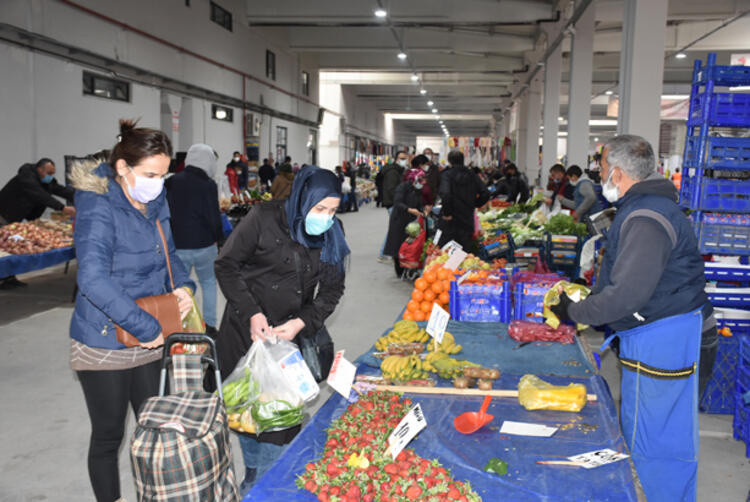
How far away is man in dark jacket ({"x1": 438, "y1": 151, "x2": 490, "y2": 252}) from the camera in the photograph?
7594mm

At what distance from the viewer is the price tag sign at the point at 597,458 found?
6.80ft

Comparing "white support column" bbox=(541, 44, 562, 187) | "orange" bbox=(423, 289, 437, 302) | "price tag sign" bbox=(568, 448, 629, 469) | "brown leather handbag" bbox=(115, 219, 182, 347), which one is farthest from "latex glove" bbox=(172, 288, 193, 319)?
"white support column" bbox=(541, 44, 562, 187)

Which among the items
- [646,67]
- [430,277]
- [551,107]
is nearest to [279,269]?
[430,277]

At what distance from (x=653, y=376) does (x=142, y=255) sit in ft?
7.29

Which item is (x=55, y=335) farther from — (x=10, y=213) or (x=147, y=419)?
(x=147, y=419)

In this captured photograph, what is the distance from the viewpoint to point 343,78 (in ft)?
89.0

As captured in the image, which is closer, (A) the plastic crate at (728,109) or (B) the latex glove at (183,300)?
(B) the latex glove at (183,300)

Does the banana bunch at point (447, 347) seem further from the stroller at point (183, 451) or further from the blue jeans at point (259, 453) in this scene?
the stroller at point (183, 451)

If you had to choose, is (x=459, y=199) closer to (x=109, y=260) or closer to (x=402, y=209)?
(x=402, y=209)

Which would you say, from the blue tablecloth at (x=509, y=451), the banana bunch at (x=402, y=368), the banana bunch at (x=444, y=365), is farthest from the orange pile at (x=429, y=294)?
the blue tablecloth at (x=509, y=451)

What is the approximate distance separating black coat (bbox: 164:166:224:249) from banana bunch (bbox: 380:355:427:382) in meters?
2.83

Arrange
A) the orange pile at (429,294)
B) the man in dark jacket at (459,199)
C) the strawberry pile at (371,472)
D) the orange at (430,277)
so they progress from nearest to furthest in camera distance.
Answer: the strawberry pile at (371,472) → the orange pile at (429,294) → the orange at (430,277) → the man in dark jacket at (459,199)

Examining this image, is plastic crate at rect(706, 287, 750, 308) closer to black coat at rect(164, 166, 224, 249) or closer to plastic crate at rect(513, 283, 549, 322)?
plastic crate at rect(513, 283, 549, 322)

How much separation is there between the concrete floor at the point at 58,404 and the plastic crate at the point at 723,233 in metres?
1.24
